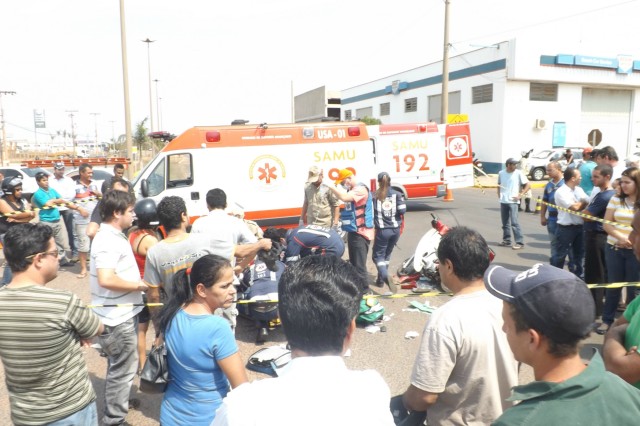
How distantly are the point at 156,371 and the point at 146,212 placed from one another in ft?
6.79

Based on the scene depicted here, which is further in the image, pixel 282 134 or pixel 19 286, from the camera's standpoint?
pixel 282 134

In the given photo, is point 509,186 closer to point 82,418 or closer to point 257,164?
point 257,164

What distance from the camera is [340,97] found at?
178ft

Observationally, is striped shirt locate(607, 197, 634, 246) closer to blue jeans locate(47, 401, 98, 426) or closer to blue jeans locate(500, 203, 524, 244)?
blue jeans locate(500, 203, 524, 244)

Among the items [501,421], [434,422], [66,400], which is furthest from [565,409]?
[66,400]

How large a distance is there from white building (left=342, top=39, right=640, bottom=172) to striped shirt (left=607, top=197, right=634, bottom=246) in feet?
82.4

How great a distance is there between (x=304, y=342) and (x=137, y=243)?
340 centimetres

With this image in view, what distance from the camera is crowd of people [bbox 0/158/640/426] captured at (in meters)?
1.32

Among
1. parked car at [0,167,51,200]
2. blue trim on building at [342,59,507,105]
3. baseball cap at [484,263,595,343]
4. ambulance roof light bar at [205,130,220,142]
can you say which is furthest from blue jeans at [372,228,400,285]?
blue trim on building at [342,59,507,105]

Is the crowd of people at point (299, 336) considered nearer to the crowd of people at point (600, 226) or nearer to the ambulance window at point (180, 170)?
the crowd of people at point (600, 226)

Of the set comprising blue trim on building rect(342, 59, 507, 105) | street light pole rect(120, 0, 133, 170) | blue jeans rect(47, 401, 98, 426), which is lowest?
blue jeans rect(47, 401, 98, 426)

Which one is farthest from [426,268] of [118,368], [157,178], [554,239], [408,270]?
[157,178]

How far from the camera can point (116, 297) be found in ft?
11.2

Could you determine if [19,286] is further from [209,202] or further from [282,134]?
[282,134]
